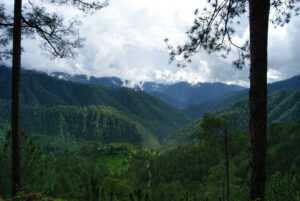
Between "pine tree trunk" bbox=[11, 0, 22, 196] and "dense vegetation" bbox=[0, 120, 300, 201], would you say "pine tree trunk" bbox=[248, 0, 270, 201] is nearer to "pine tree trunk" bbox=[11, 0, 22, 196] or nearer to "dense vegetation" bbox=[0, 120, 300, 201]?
"dense vegetation" bbox=[0, 120, 300, 201]

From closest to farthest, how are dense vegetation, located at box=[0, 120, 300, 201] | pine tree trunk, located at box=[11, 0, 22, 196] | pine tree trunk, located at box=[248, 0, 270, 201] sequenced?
1. pine tree trunk, located at box=[248, 0, 270, 201]
2. dense vegetation, located at box=[0, 120, 300, 201]
3. pine tree trunk, located at box=[11, 0, 22, 196]

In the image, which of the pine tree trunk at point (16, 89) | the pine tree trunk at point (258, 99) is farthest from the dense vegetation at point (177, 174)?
the pine tree trunk at point (16, 89)

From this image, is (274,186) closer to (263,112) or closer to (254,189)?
(254,189)

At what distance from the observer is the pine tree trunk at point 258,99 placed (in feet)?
16.0

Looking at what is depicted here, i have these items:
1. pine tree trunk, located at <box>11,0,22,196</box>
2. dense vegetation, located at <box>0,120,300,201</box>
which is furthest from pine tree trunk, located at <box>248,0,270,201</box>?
pine tree trunk, located at <box>11,0,22,196</box>

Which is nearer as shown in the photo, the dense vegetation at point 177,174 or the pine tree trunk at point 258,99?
the pine tree trunk at point 258,99

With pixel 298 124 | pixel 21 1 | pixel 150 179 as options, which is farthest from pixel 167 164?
pixel 21 1

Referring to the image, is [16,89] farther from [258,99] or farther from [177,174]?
[177,174]

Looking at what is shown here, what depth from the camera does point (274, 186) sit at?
220 inches

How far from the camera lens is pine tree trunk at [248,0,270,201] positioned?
489 centimetres

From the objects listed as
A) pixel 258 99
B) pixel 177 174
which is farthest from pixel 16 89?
pixel 177 174

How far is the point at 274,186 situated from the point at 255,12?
14.7ft

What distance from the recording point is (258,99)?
4.91 metres

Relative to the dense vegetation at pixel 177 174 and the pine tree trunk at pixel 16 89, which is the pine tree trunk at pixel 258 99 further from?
the pine tree trunk at pixel 16 89
